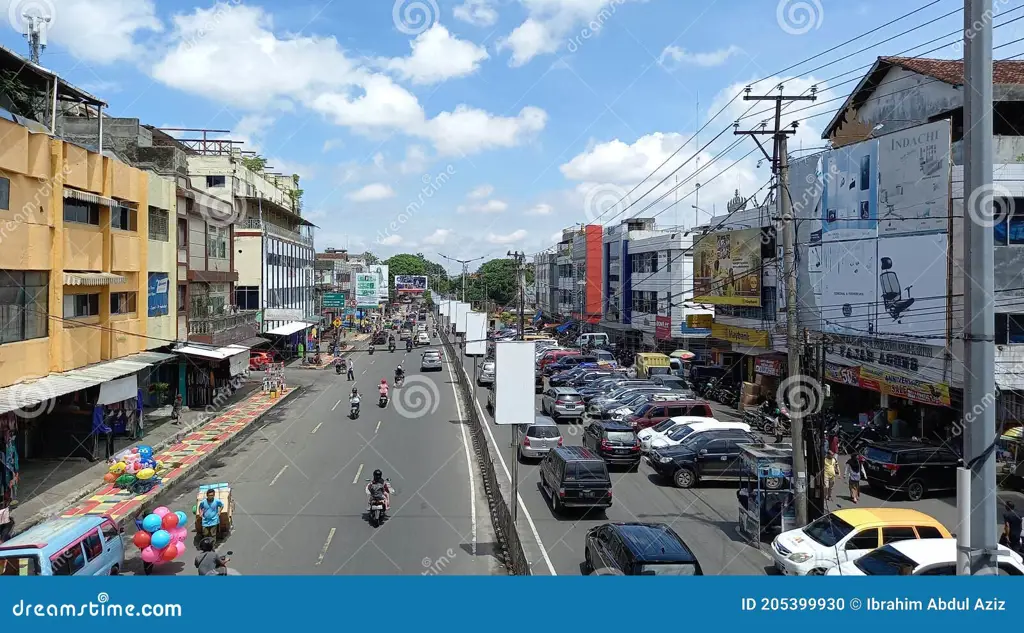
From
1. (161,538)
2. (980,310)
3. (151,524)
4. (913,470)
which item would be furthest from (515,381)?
(913,470)

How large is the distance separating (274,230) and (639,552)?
165 feet

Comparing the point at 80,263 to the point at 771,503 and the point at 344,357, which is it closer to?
the point at 771,503

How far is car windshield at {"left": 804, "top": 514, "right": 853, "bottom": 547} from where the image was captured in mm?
13586

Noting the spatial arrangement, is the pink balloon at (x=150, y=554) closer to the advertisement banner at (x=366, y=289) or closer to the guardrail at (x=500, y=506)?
the guardrail at (x=500, y=506)

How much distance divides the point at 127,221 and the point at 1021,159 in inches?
1182

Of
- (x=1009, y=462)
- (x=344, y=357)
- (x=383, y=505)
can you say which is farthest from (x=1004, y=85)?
(x=344, y=357)

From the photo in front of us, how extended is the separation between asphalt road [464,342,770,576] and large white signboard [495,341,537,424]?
0.89 meters

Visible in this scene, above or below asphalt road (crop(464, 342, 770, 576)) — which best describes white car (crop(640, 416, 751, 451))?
above

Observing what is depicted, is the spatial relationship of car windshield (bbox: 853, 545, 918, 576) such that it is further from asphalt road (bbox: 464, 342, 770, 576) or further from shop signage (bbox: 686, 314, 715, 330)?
shop signage (bbox: 686, 314, 715, 330)

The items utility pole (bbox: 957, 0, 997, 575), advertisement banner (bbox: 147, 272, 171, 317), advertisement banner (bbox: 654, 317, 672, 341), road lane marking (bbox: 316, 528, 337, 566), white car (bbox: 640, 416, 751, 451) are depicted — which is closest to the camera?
utility pole (bbox: 957, 0, 997, 575)

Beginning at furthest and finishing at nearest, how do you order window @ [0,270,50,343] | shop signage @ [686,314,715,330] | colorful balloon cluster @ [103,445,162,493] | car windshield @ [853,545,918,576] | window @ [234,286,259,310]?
1. window @ [234,286,259,310]
2. shop signage @ [686,314,715,330]
3. colorful balloon cluster @ [103,445,162,493]
4. window @ [0,270,50,343]
5. car windshield @ [853,545,918,576]

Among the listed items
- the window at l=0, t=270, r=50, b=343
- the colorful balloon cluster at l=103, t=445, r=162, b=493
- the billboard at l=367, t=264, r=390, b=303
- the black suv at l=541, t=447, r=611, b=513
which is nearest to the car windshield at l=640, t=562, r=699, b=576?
the black suv at l=541, t=447, r=611, b=513

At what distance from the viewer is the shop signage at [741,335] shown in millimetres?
38062

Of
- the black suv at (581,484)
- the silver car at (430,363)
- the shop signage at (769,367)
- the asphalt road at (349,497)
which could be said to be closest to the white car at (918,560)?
the black suv at (581,484)
